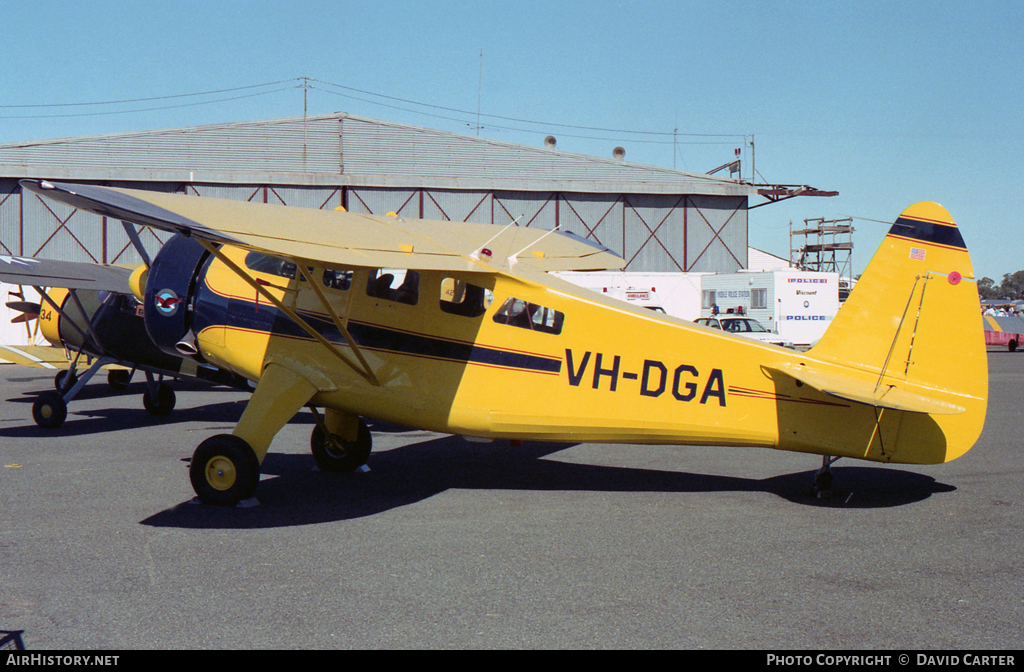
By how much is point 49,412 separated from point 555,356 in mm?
8226

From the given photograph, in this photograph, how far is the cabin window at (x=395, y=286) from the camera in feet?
23.0

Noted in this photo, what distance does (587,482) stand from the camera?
7703 millimetres

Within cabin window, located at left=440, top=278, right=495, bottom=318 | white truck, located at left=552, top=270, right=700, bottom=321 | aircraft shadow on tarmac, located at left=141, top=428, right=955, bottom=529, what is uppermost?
white truck, located at left=552, top=270, right=700, bottom=321

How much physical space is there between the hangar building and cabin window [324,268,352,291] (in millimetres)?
28739

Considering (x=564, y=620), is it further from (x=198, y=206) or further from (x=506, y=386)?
(x=198, y=206)

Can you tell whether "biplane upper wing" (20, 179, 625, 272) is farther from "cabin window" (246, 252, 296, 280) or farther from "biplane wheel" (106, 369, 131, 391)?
"biplane wheel" (106, 369, 131, 391)

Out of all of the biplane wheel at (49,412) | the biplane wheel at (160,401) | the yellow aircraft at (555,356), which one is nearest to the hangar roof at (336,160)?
the biplane wheel at (160,401)

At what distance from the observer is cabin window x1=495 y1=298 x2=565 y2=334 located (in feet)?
22.3

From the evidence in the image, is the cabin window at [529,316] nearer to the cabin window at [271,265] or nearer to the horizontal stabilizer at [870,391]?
the horizontal stabilizer at [870,391]

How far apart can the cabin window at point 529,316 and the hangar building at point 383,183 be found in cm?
2909

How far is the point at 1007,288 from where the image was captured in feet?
442

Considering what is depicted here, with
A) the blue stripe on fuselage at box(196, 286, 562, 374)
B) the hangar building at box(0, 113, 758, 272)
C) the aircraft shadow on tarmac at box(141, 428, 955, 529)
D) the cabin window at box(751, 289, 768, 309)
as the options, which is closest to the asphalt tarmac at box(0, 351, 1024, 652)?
the aircraft shadow on tarmac at box(141, 428, 955, 529)

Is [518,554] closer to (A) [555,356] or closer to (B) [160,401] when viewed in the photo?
(A) [555,356]
